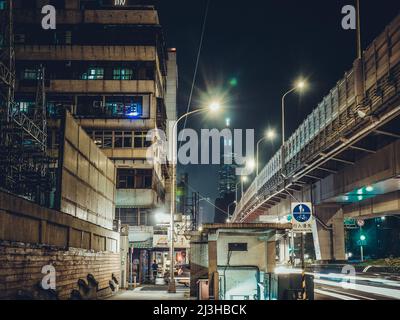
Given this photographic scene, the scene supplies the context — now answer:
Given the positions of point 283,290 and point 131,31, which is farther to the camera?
point 131,31

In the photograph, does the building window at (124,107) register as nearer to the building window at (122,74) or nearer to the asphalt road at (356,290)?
the building window at (122,74)

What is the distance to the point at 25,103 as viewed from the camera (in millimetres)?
62312

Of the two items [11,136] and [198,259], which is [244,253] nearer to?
[198,259]

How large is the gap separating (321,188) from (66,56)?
3634cm

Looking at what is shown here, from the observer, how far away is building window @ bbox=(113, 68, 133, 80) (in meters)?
63.8

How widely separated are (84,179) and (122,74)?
39.7 meters

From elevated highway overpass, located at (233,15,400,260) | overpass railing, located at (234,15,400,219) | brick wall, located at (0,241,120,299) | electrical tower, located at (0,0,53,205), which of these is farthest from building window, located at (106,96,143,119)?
brick wall, located at (0,241,120,299)

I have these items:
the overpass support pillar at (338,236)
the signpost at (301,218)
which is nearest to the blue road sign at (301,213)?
the signpost at (301,218)

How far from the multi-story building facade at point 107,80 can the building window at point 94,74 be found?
0.12m

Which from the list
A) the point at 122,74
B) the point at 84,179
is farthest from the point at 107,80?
the point at 84,179

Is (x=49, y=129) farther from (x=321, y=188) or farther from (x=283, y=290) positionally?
(x=283, y=290)

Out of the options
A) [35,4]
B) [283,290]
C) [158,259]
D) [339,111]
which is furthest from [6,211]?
[35,4]

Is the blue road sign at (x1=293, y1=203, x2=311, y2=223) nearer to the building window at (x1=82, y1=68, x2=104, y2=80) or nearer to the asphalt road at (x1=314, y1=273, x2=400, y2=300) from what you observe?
the asphalt road at (x1=314, y1=273, x2=400, y2=300)

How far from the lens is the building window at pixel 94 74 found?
2495 inches
